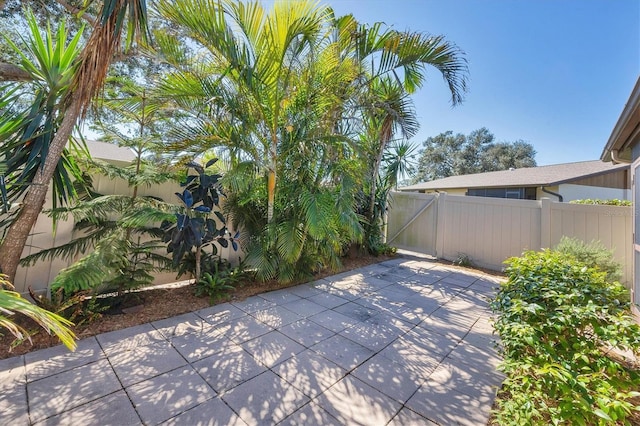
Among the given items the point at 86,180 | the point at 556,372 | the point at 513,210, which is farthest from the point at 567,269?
the point at 86,180

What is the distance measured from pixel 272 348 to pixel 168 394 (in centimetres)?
88

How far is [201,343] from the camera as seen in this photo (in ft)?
8.04

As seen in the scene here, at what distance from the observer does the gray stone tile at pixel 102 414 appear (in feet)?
4.96

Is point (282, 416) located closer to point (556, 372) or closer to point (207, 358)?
point (207, 358)

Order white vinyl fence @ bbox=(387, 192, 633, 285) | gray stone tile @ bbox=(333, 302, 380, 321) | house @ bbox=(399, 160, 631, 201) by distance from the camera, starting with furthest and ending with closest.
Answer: house @ bbox=(399, 160, 631, 201) < white vinyl fence @ bbox=(387, 192, 633, 285) < gray stone tile @ bbox=(333, 302, 380, 321)

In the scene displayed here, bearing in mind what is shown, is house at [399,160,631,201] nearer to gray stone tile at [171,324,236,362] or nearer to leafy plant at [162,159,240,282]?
leafy plant at [162,159,240,282]

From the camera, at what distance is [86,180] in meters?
3.23

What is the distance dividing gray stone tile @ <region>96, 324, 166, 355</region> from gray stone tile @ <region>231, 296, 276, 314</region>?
96 centimetres

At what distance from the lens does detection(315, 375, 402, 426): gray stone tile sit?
1.65 m

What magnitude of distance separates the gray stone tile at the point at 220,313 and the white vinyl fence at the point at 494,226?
5.44m

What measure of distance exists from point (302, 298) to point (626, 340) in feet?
10.1

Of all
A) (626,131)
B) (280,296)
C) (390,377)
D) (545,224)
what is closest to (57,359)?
(280,296)

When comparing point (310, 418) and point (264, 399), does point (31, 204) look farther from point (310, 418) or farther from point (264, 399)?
point (310, 418)

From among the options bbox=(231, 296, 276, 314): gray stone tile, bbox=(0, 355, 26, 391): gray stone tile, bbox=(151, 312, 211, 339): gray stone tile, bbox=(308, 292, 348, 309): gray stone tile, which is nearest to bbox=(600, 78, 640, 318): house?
bbox=(308, 292, 348, 309): gray stone tile
